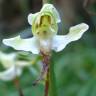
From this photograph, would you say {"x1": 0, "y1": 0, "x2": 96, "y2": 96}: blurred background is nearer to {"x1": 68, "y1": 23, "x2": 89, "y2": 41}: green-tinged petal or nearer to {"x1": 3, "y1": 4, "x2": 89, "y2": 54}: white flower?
{"x1": 3, "y1": 4, "x2": 89, "y2": 54}: white flower

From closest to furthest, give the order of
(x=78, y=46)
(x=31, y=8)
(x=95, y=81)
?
(x=95, y=81) → (x=78, y=46) → (x=31, y=8)

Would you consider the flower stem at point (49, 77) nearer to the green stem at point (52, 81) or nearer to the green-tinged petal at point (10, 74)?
the green stem at point (52, 81)

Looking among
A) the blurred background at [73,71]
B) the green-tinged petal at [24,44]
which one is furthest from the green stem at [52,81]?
the blurred background at [73,71]

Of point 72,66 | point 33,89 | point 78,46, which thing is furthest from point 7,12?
point 33,89

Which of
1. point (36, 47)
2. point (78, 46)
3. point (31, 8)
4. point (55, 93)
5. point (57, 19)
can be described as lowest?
point (55, 93)

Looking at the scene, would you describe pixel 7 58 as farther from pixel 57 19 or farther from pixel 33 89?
pixel 57 19

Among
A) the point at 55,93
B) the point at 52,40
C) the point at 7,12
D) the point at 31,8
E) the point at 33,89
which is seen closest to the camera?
the point at 55,93

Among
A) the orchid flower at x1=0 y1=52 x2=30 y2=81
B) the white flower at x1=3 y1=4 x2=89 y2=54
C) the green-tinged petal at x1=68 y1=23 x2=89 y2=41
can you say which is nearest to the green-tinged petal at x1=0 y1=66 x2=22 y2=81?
the orchid flower at x1=0 y1=52 x2=30 y2=81
